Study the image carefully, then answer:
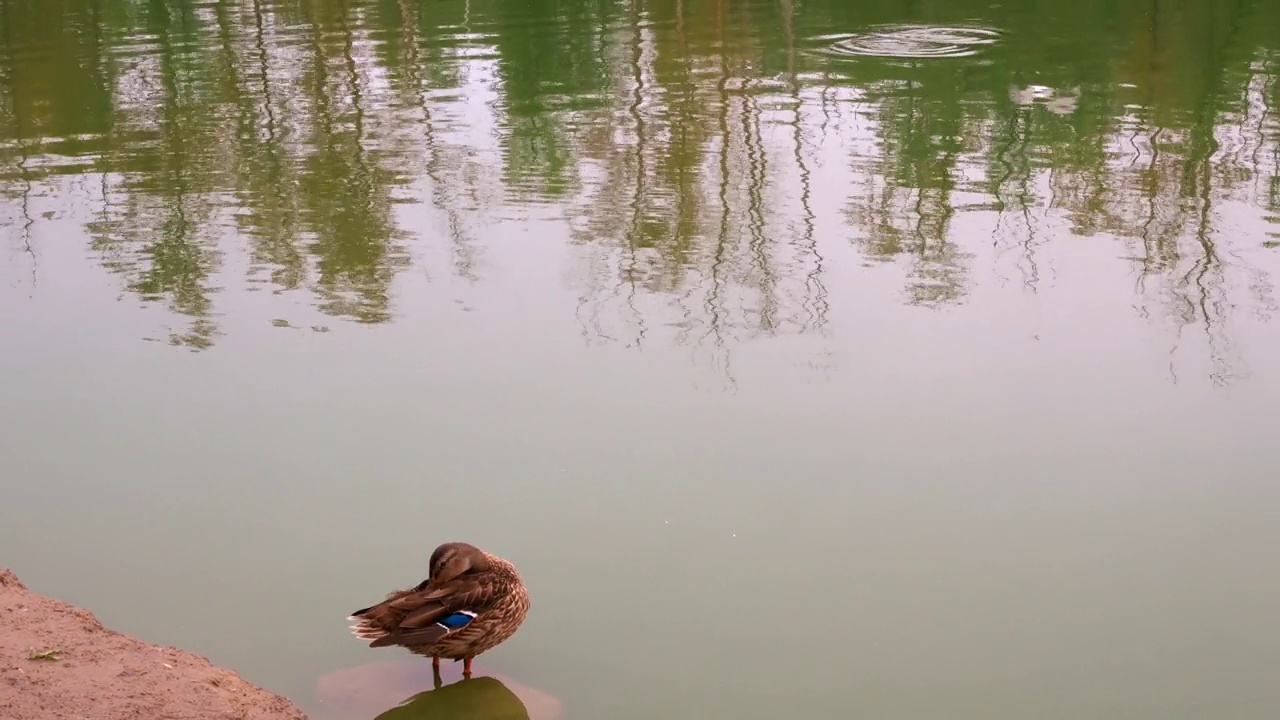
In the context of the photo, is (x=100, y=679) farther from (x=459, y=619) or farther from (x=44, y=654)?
(x=459, y=619)

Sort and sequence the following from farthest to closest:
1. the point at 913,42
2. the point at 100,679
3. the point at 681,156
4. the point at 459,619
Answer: the point at 913,42 → the point at 681,156 → the point at 459,619 → the point at 100,679

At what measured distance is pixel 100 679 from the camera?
13.6 ft

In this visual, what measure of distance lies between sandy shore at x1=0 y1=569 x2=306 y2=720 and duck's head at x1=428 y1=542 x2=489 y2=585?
56 cm

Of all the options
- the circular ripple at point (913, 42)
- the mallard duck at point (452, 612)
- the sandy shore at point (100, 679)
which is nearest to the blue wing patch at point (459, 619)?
the mallard duck at point (452, 612)

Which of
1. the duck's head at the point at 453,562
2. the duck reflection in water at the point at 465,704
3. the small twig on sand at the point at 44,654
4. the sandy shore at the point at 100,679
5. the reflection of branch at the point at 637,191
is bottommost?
the duck reflection in water at the point at 465,704

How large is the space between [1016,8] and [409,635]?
15156 mm

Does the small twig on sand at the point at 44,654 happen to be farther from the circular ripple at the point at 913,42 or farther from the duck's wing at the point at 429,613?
the circular ripple at the point at 913,42

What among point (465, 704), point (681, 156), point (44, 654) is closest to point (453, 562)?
point (465, 704)

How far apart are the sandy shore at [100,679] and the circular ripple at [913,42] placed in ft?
37.7

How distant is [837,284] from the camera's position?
816cm

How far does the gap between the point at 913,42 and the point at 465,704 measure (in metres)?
12.2

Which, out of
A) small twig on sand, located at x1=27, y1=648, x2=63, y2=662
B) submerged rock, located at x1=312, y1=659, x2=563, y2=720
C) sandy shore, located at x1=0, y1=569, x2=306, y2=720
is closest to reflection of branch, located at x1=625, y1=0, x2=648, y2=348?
submerged rock, located at x1=312, y1=659, x2=563, y2=720

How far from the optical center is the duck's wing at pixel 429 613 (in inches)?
172

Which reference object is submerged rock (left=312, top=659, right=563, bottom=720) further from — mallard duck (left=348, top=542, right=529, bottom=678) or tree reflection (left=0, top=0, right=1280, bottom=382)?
tree reflection (left=0, top=0, right=1280, bottom=382)
